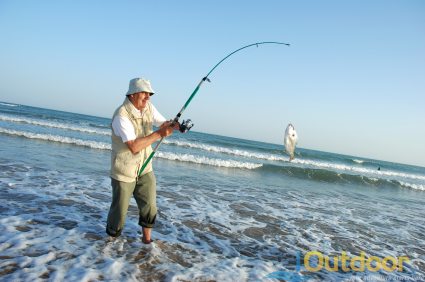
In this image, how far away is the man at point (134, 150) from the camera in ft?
11.4

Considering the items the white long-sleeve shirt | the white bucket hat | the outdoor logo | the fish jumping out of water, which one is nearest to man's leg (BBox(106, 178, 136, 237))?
the white long-sleeve shirt

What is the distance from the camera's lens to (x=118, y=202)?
3.78m

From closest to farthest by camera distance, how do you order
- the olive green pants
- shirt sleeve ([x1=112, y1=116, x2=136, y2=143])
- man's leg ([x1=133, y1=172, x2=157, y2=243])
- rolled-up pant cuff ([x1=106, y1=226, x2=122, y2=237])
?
1. shirt sleeve ([x1=112, y1=116, x2=136, y2=143])
2. the olive green pants
3. man's leg ([x1=133, y1=172, x2=157, y2=243])
4. rolled-up pant cuff ([x1=106, y1=226, x2=122, y2=237])

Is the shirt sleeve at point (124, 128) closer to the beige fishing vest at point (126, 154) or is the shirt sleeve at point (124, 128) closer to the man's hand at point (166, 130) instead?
the beige fishing vest at point (126, 154)

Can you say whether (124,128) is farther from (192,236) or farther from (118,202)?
(192,236)

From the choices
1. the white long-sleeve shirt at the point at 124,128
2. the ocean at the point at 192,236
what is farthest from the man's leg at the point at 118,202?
the white long-sleeve shirt at the point at 124,128

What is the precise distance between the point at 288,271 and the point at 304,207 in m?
4.40

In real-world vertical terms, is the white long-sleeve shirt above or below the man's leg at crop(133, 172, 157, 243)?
above

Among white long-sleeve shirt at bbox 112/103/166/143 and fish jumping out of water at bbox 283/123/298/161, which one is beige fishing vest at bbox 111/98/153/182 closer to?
white long-sleeve shirt at bbox 112/103/166/143

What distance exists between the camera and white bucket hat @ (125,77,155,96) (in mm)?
3564

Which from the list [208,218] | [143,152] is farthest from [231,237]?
[143,152]

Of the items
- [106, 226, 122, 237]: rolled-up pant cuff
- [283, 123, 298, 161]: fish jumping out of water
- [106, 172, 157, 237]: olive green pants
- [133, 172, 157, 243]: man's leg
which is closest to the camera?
[106, 172, 157, 237]: olive green pants

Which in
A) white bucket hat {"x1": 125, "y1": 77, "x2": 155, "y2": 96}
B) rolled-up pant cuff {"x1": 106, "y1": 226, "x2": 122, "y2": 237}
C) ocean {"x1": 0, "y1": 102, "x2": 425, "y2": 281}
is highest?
white bucket hat {"x1": 125, "y1": 77, "x2": 155, "y2": 96}

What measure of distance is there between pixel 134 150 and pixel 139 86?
68 cm
